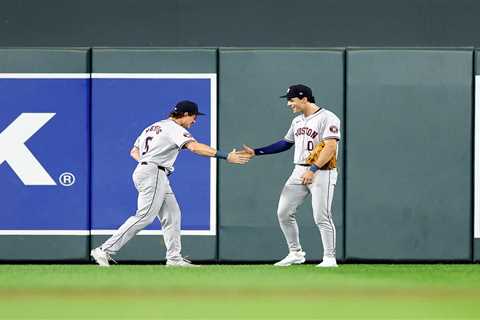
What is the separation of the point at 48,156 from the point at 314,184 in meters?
2.79

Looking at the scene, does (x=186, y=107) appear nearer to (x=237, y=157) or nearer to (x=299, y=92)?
(x=237, y=157)

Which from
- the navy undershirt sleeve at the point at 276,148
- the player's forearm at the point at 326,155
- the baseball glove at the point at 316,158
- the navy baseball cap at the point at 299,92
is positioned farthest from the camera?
the navy undershirt sleeve at the point at 276,148

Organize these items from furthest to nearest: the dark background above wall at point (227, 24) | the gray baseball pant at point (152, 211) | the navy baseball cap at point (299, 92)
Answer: the dark background above wall at point (227, 24) < the gray baseball pant at point (152, 211) < the navy baseball cap at point (299, 92)

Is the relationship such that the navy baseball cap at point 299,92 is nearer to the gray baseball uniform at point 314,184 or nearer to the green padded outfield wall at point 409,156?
the gray baseball uniform at point 314,184

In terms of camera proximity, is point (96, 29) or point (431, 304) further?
point (96, 29)

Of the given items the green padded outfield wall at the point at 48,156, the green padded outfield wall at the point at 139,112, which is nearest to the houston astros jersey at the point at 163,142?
the green padded outfield wall at the point at 139,112

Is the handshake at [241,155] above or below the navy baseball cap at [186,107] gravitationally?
below

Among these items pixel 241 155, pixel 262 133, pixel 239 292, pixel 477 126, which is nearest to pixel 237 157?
pixel 241 155

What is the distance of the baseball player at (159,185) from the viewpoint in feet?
40.3

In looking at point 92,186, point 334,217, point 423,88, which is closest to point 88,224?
point 92,186

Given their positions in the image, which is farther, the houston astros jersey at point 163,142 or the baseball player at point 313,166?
the houston astros jersey at point 163,142

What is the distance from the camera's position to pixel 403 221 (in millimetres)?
13359

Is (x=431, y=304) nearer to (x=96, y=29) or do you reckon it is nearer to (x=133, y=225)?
(x=133, y=225)

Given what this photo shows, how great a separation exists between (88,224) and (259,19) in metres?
2.63
